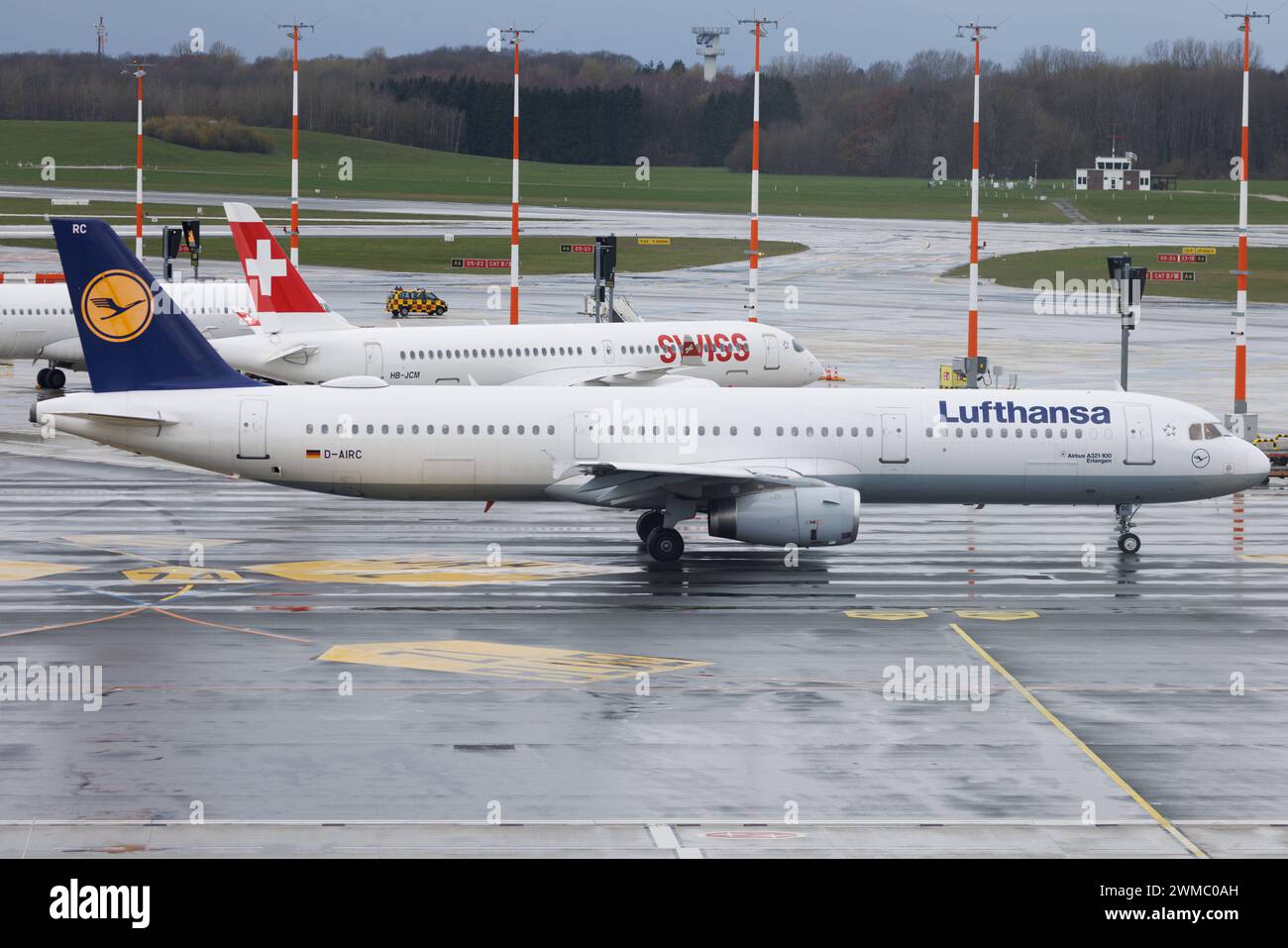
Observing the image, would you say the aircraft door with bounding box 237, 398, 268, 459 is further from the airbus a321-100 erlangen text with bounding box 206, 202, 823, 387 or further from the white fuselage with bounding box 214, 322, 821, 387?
the airbus a321-100 erlangen text with bounding box 206, 202, 823, 387

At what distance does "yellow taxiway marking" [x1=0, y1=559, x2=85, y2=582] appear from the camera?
117 feet

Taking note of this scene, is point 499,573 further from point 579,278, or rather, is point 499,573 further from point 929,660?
point 579,278

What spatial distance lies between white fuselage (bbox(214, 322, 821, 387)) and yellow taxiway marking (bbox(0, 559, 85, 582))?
1853 cm

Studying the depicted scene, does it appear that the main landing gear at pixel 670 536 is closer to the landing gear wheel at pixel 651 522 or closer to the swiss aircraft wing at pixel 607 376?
the landing gear wheel at pixel 651 522

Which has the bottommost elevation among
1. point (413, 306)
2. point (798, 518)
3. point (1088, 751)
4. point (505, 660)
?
point (1088, 751)

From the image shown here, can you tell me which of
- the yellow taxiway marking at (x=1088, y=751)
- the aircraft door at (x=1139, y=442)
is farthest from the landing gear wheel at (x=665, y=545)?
the aircraft door at (x=1139, y=442)

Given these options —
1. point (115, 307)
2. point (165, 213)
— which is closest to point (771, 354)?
point (115, 307)

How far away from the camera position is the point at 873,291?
112375 millimetres

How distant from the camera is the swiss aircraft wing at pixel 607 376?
176 ft

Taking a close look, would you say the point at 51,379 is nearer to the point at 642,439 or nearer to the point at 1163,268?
the point at 642,439

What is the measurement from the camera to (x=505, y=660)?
29.4 meters

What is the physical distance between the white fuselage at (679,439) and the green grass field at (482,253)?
81.3 meters

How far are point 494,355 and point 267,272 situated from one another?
26.1 ft
